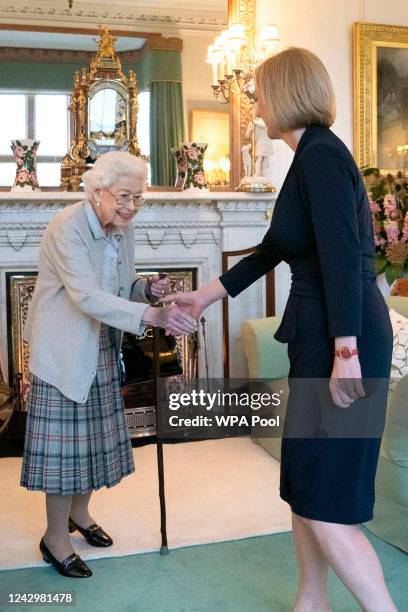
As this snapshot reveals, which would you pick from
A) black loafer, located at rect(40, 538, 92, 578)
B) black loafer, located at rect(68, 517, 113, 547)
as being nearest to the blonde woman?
black loafer, located at rect(40, 538, 92, 578)

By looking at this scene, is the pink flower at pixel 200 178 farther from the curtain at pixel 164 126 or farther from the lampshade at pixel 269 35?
the lampshade at pixel 269 35

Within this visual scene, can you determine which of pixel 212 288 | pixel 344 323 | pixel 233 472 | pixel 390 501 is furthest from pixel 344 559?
pixel 233 472

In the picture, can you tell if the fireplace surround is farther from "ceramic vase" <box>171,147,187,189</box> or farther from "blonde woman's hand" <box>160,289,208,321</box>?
"blonde woman's hand" <box>160,289,208,321</box>

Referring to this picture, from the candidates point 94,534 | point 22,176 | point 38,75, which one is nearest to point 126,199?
point 94,534

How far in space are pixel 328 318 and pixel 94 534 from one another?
1503mm

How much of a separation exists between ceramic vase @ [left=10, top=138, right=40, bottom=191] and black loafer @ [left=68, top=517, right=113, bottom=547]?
2.06m

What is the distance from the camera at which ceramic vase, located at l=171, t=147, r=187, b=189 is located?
441 cm

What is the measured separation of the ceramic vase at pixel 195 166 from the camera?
437 centimetres

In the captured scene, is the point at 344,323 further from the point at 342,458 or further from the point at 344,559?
the point at 344,559

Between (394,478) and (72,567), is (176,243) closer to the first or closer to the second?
(394,478)

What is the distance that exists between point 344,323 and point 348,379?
13 cm

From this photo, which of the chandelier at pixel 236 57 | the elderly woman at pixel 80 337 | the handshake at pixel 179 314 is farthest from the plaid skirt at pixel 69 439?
the chandelier at pixel 236 57

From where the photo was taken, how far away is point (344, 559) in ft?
5.70

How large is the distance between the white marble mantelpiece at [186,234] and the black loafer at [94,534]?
1677mm
